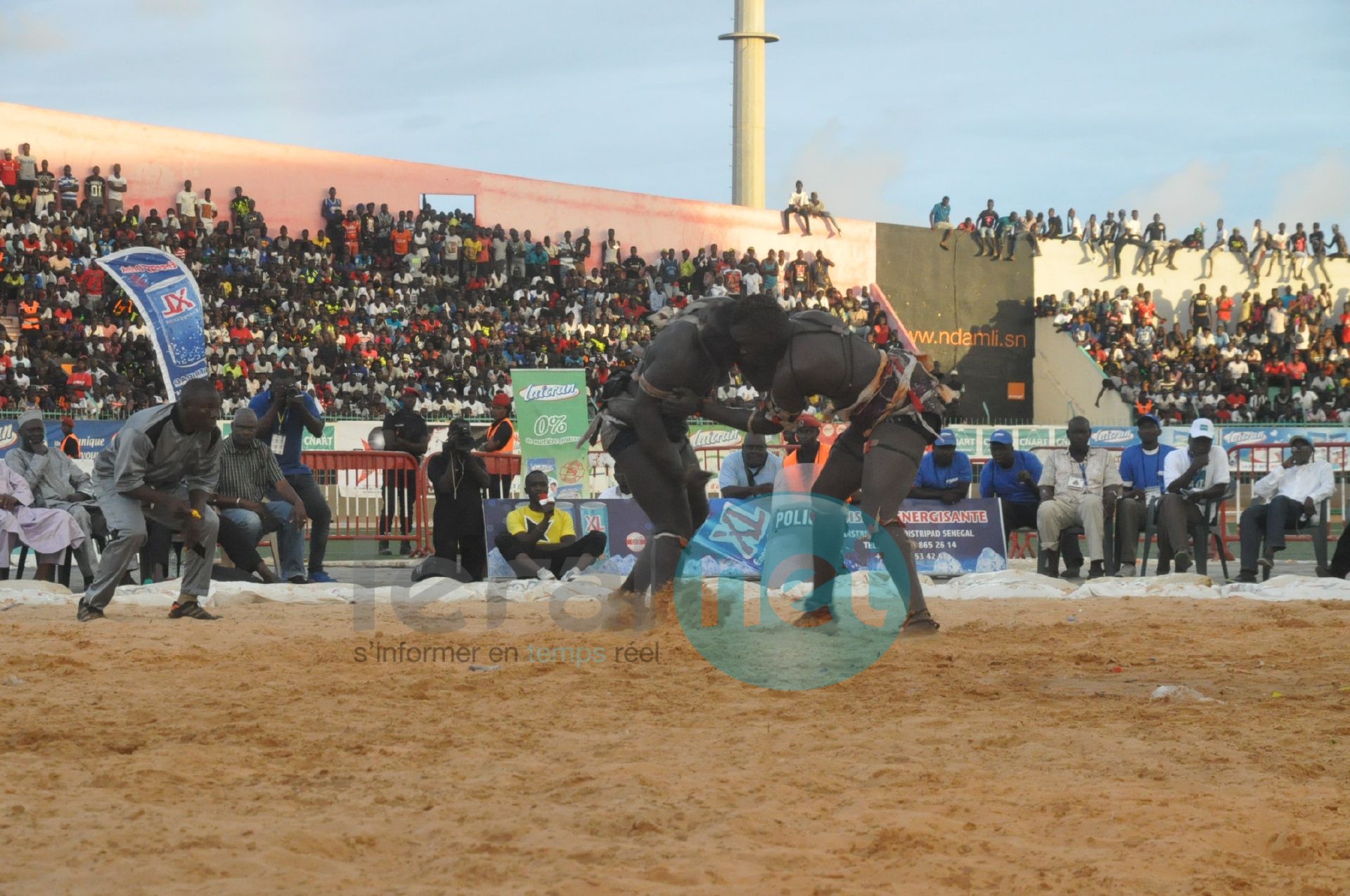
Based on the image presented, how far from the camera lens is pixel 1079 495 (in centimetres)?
1307

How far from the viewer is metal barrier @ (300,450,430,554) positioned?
1548 cm

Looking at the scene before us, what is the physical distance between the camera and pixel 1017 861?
3416 mm

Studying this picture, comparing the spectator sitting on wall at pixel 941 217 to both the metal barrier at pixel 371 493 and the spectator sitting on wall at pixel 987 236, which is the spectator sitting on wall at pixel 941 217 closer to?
the spectator sitting on wall at pixel 987 236

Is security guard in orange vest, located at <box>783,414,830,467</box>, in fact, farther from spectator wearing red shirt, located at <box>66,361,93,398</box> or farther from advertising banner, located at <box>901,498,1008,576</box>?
spectator wearing red shirt, located at <box>66,361,93,398</box>

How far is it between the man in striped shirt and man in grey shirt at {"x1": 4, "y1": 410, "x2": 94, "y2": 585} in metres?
1.47

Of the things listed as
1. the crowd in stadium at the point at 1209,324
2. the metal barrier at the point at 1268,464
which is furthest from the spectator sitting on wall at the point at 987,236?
the metal barrier at the point at 1268,464

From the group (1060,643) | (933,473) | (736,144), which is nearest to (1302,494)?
(933,473)

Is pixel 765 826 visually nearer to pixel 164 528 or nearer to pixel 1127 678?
pixel 1127 678

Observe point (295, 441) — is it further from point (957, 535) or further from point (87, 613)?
point (957, 535)

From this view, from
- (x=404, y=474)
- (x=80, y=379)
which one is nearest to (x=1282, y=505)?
(x=404, y=474)

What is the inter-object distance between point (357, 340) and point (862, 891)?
26.7 meters

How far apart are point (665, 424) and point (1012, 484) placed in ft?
22.6

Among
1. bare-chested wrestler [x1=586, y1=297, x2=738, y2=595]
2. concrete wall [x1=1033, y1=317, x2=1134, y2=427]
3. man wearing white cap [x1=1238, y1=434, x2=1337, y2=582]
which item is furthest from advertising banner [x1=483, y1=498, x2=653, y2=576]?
concrete wall [x1=1033, y1=317, x2=1134, y2=427]

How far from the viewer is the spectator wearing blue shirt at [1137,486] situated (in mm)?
12922
